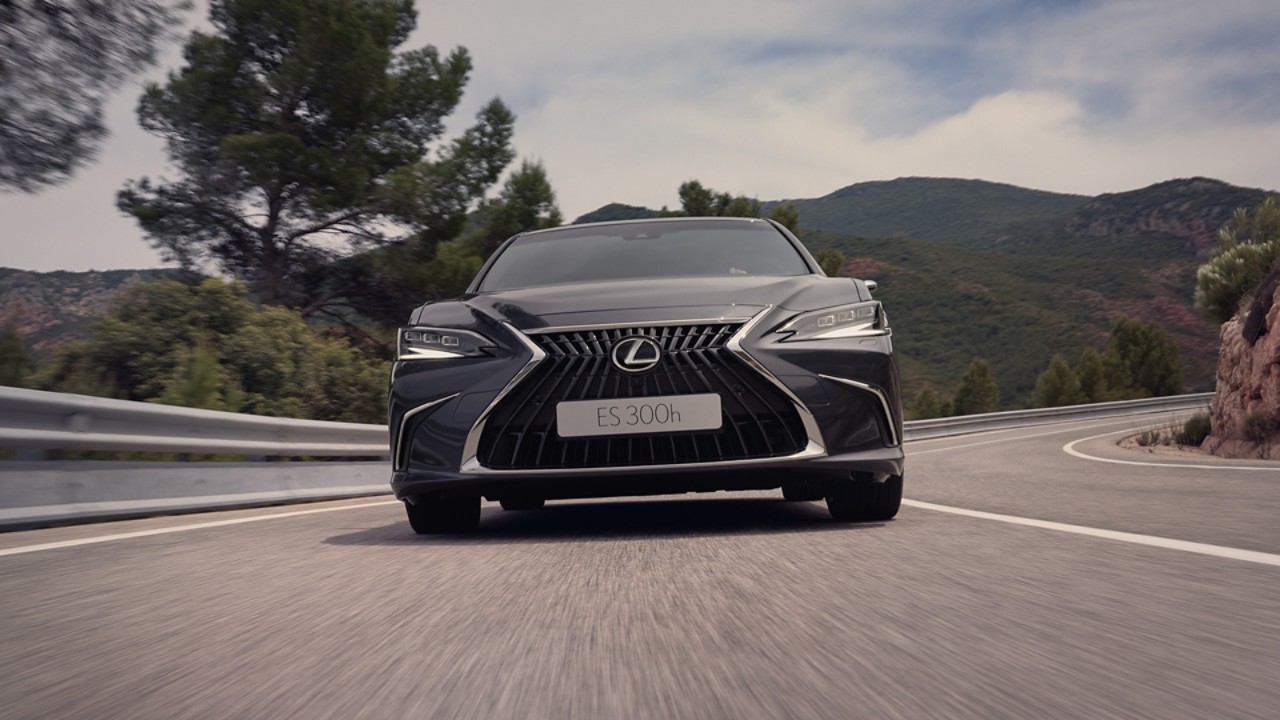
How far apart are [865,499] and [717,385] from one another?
99 cm

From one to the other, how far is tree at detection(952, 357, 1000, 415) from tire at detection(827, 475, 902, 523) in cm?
6792

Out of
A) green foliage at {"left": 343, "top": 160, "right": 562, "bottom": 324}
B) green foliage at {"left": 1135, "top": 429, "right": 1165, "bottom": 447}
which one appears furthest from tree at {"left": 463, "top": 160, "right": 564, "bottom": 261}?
green foliage at {"left": 1135, "top": 429, "right": 1165, "bottom": 447}

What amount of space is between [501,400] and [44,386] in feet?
36.0

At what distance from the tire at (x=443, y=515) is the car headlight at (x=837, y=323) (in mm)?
1636

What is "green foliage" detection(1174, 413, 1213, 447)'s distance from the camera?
769 inches

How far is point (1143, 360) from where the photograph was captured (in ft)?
255

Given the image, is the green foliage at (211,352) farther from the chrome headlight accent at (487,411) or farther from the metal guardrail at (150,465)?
the chrome headlight accent at (487,411)

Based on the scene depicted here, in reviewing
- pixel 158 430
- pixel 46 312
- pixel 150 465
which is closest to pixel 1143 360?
pixel 46 312

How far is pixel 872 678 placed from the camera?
2461 millimetres

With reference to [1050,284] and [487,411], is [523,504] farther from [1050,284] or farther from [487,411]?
[1050,284]

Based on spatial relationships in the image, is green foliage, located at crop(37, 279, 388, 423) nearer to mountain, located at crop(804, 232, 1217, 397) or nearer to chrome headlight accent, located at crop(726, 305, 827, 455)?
chrome headlight accent, located at crop(726, 305, 827, 455)

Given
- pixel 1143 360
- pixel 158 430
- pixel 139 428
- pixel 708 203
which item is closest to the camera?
pixel 139 428

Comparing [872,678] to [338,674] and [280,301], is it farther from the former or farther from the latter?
[280,301]

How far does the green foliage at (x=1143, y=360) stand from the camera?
75812 millimetres
